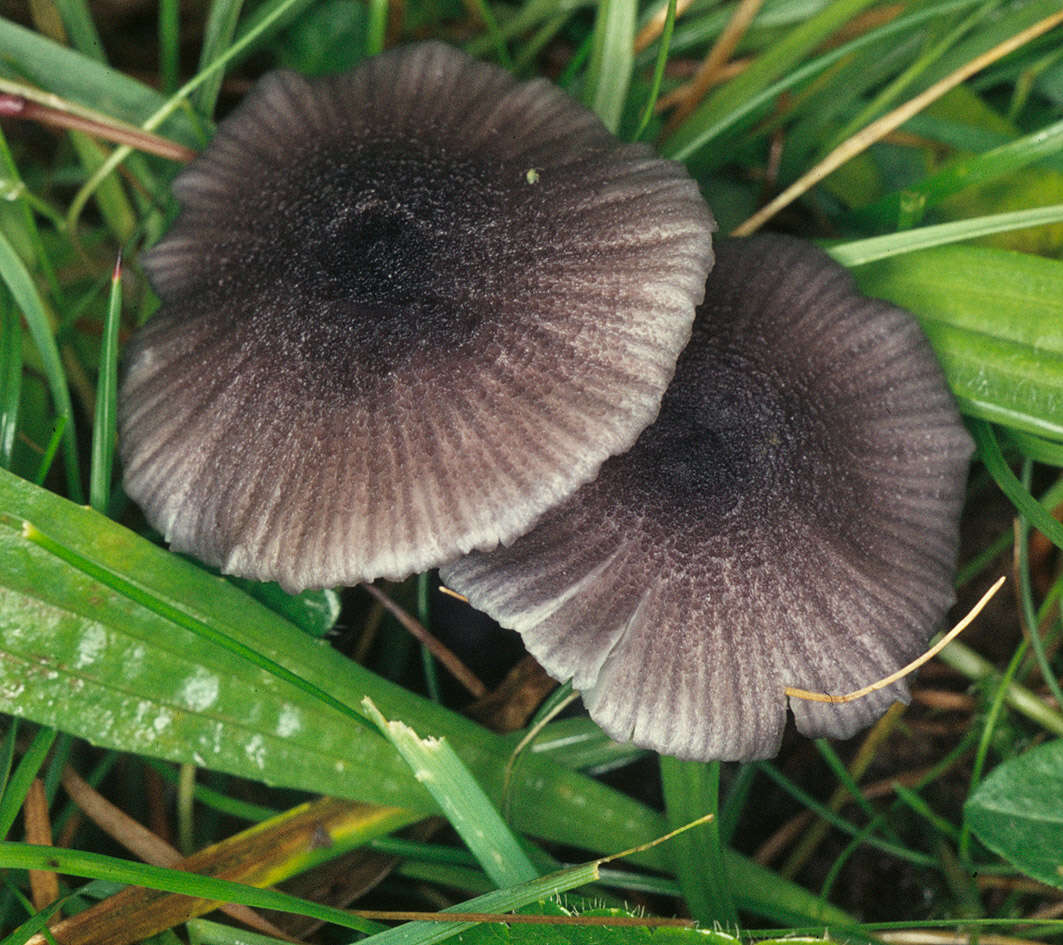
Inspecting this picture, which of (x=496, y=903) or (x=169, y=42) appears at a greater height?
(x=169, y=42)

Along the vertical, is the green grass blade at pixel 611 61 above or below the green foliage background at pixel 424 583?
above

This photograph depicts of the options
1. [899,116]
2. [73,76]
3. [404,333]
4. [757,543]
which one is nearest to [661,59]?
[899,116]

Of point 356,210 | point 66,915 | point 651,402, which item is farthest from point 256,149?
point 66,915

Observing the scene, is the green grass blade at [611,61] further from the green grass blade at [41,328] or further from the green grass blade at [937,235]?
the green grass blade at [41,328]

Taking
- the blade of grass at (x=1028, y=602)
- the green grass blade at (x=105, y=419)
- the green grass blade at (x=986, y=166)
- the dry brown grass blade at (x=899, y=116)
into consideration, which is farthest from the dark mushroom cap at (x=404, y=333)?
the blade of grass at (x=1028, y=602)

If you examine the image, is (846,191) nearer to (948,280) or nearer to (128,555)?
(948,280)

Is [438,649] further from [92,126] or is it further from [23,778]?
[92,126]
